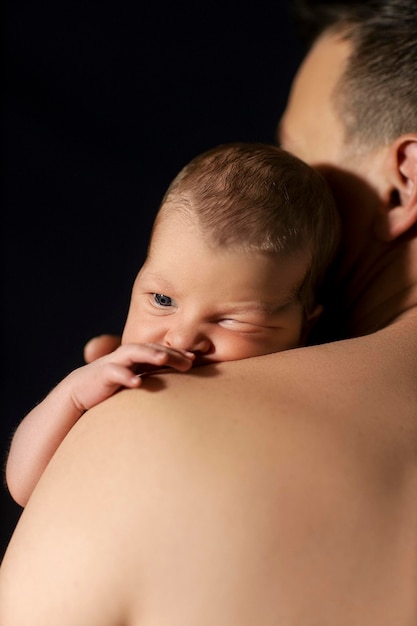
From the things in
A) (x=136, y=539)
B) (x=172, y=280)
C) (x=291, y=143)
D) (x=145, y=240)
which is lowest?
(x=145, y=240)

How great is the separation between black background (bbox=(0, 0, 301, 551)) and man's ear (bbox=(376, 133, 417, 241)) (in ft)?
4.53

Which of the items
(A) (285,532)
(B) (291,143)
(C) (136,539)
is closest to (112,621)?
(C) (136,539)

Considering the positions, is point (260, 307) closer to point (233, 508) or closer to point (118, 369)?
point (118, 369)

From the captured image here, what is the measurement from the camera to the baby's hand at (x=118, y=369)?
0.97 m

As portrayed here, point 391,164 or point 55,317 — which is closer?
point 391,164

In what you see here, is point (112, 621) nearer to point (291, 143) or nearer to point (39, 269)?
point (291, 143)

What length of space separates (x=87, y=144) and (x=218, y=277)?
5.15ft

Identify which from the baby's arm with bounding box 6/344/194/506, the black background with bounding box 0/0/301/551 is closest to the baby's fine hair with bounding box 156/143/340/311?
the baby's arm with bounding box 6/344/194/506

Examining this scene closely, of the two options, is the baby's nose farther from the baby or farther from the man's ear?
the man's ear

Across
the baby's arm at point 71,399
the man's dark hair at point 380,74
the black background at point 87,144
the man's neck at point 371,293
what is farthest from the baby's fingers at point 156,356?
the black background at point 87,144

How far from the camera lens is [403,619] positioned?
86cm

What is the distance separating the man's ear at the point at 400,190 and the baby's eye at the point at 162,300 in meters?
0.37

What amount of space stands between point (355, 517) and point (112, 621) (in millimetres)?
257

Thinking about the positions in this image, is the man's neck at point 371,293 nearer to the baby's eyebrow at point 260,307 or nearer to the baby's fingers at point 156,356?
the baby's eyebrow at point 260,307
